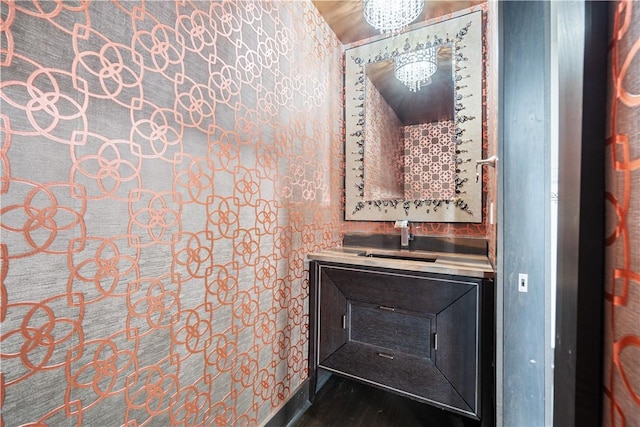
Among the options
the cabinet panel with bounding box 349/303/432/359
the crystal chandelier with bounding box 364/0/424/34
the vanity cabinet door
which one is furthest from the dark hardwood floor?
the crystal chandelier with bounding box 364/0/424/34

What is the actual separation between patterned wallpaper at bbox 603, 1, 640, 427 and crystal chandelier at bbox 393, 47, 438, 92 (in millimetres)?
1819

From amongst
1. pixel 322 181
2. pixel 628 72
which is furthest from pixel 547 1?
pixel 322 181

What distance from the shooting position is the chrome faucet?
1898 millimetres

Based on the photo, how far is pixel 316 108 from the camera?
72.7 inches

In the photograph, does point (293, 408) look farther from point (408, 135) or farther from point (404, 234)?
point (408, 135)

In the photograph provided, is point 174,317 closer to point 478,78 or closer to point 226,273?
point 226,273

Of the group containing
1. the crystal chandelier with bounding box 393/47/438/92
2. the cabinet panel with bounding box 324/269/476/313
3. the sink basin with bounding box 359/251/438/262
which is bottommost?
the cabinet panel with bounding box 324/269/476/313

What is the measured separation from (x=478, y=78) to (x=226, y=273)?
197cm

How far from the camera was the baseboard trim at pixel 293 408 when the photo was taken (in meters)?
1.45

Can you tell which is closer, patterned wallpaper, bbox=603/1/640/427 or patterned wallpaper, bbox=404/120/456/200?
patterned wallpaper, bbox=603/1/640/427

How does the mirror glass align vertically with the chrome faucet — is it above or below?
above

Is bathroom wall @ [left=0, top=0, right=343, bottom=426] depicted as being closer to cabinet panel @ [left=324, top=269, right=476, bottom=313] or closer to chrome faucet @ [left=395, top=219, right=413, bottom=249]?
cabinet panel @ [left=324, top=269, right=476, bottom=313]

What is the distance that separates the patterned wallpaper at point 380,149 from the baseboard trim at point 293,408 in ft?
4.75

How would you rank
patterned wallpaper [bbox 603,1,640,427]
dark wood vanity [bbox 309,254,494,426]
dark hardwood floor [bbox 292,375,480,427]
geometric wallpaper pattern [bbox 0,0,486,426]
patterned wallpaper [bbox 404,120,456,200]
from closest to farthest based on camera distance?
patterned wallpaper [bbox 603,1,640,427] < geometric wallpaper pattern [bbox 0,0,486,426] < dark wood vanity [bbox 309,254,494,426] < dark hardwood floor [bbox 292,375,480,427] < patterned wallpaper [bbox 404,120,456,200]
